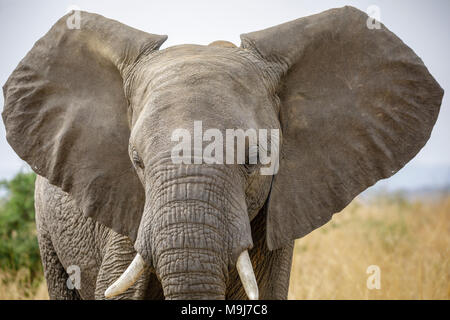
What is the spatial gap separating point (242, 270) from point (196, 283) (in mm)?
223

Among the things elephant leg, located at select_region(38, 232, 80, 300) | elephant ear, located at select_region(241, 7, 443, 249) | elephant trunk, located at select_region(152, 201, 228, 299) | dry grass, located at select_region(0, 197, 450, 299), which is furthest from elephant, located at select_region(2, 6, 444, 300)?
dry grass, located at select_region(0, 197, 450, 299)

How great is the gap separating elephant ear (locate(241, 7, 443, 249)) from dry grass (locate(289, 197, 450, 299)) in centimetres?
314

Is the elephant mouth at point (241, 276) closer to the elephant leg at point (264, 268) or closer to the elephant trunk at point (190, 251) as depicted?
the elephant trunk at point (190, 251)

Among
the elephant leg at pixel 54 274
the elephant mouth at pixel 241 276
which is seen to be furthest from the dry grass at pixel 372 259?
the elephant mouth at pixel 241 276

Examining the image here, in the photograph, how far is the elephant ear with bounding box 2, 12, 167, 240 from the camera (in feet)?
15.2

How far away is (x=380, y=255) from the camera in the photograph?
9.34 m

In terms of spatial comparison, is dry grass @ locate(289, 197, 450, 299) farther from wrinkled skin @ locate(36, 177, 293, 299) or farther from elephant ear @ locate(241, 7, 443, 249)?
elephant ear @ locate(241, 7, 443, 249)

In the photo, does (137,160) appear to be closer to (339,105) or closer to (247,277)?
(247,277)

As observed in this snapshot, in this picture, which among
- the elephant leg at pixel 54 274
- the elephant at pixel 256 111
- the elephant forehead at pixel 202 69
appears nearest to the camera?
the elephant forehead at pixel 202 69

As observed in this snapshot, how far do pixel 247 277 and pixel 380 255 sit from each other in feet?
19.1

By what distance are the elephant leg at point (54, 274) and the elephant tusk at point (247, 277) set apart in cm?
282

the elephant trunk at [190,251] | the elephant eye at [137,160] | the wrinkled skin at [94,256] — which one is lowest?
the wrinkled skin at [94,256]

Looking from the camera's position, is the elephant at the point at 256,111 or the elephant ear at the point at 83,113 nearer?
the elephant at the point at 256,111

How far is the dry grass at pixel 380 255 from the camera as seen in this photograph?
7832 mm
